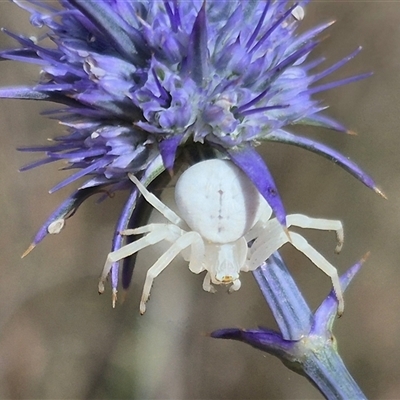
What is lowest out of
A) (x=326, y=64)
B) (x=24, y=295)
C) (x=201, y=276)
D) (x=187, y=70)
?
(x=24, y=295)

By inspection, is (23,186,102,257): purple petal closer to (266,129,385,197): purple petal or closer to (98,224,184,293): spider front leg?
(98,224,184,293): spider front leg

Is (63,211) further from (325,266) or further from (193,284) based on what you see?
(193,284)

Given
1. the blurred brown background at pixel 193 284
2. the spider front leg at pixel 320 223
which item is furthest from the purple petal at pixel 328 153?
the blurred brown background at pixel 193 284

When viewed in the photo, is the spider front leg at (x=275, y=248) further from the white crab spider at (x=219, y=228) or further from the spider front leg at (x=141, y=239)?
the spider front leg at (x=141, y=239)

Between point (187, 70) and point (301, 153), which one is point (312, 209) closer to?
point (301, 153)

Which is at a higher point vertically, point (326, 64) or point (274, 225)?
point (274, 225)

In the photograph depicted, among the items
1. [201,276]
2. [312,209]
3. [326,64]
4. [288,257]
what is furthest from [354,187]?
[201,276]
